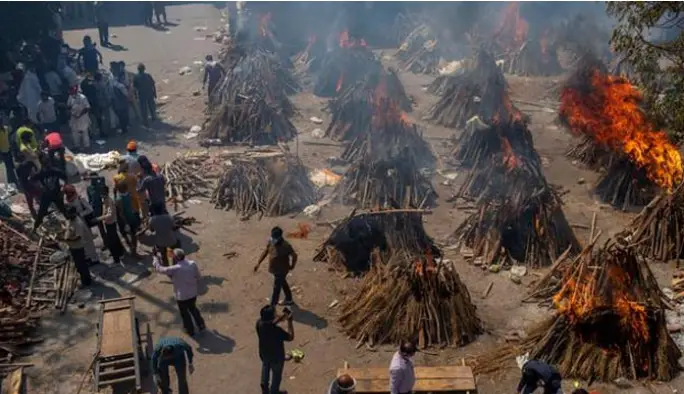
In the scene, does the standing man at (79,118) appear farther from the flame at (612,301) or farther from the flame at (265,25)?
the flame at (612,301)

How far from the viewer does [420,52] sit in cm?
2628

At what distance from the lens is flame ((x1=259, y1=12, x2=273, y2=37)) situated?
26625 mm

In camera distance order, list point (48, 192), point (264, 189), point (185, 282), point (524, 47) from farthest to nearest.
Answer: point (524, 47) → point (264, 189) → point (48, 192) → point (185, 282)

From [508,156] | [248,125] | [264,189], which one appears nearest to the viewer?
[264,189]

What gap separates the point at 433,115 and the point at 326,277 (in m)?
9.75

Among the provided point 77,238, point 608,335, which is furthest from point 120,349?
point 608,335

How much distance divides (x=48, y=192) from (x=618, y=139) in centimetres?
1276

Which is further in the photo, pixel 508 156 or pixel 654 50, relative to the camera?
pixel 508 156

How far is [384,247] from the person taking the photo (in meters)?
12.4

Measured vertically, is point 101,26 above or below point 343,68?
above

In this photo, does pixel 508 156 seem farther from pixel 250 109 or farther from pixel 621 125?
pixel 250 109

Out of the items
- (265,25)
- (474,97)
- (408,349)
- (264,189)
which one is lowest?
(264,189)

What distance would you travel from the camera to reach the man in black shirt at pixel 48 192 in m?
12.8

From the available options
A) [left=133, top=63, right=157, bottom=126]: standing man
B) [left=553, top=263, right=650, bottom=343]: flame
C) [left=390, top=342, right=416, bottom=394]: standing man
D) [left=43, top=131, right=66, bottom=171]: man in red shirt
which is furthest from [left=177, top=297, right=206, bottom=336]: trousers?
[left=133, top=63, right=157, bottom=126]: standing man
